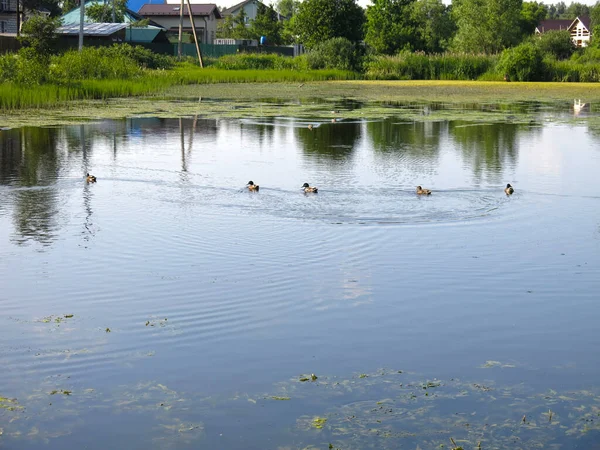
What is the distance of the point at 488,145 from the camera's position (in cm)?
2039

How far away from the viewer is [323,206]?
12578mm

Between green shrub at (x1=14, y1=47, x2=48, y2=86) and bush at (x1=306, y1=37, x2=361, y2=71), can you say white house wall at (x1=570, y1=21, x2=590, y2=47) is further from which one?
green shrub at (x1=14, y1=47, x2=48, y2=86)

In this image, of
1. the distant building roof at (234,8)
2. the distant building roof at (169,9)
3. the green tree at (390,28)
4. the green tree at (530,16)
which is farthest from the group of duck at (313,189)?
the distant building roof at (234,8)

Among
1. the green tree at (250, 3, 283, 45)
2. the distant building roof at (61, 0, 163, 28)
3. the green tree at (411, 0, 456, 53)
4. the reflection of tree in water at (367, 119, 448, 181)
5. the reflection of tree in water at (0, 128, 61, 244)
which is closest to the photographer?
the reflection of tree in water at (0, 128, 61, 244)

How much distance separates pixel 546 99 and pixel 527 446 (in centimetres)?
3395

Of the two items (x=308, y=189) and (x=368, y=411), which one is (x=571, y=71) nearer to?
(x=308, y=189)

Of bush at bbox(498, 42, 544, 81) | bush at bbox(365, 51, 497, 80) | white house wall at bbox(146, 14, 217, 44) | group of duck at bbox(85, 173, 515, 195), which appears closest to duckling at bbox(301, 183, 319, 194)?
group of duck at bbox(85, 173, 515, 195)

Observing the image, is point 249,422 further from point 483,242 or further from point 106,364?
point 483,242

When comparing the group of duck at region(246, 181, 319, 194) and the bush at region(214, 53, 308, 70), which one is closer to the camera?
the group of duck at region(246, 181, 319, 194)

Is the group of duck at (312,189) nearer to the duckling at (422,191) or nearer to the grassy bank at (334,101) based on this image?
the duckling at (422,191)

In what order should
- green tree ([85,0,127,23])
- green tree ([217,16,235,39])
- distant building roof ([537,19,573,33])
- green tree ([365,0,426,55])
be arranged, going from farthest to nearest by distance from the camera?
distant building roof ([537,19,573,33]) < green tree ([217,16,235,39]) < green tree ([85,0,127,23]) < green tree ([365,0,426,55])

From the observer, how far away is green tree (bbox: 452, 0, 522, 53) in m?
73.4

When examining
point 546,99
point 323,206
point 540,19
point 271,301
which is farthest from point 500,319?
point 540,19

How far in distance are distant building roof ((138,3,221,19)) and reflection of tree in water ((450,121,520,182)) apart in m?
61.8
